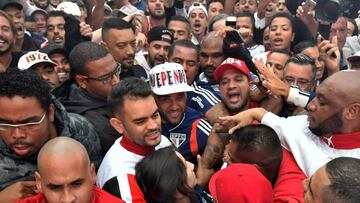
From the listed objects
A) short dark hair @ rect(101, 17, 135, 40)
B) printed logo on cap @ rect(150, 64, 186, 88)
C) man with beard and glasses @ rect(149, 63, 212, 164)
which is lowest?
man with beard and glasses @ rect(149, 63, 212, 164)

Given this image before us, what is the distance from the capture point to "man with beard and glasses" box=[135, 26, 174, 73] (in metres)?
5.39

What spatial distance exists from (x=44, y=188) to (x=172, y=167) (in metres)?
0.67

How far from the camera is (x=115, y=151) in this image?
283 centimetres

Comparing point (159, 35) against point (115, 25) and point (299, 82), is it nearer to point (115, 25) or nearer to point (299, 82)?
point (115, 25)

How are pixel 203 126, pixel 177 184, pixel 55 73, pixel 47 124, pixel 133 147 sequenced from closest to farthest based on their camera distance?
pixel 177 184 → pixel 47 124 → pixel 133 147 → pixel 203 126 → pixel 55 73

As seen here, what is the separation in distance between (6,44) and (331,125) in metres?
3.15

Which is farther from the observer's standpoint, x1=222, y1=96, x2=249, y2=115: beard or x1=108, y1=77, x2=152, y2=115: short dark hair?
x1=222, y1=96, x2=249, y2=115: beard

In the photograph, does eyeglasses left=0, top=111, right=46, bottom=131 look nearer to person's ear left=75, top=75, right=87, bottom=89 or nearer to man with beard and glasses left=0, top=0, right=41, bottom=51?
person's ear left=75, top=75, right=87, bottom=89

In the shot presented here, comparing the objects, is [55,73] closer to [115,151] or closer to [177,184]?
[115,151]

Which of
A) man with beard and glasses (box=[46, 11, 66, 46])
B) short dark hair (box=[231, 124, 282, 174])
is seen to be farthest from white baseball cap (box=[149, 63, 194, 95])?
man with beard and glasses (box=[46, 11, 66, 46])

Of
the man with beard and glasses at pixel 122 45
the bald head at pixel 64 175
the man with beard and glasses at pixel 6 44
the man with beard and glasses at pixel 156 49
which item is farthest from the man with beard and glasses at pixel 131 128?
the man with beard and glasses at pixel 156 49

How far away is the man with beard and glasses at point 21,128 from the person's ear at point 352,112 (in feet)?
5.81

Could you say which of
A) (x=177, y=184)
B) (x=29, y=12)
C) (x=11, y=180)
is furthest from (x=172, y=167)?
(x=29, y=12)

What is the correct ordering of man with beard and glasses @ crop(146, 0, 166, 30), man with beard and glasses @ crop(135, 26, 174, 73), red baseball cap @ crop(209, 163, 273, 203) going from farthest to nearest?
man with beard and glasses @ crop(146, 0, 166, 30)
man with beard and glasses @ crop(135, 26, 174, 73)
red baseball cap @ crop(209, 163, 273, 203)
